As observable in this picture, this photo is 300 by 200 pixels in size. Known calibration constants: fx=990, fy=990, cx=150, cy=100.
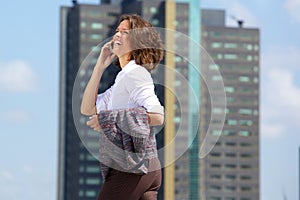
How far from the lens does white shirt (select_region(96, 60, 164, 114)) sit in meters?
3.87

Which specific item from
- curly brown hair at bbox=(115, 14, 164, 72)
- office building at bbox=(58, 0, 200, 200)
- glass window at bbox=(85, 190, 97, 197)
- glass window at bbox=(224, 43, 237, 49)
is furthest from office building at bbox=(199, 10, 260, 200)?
curly brown hair at bbox=(115, 14, 164, 72)

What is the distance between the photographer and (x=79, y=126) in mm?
3920

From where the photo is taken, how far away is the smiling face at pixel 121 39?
13.0ft

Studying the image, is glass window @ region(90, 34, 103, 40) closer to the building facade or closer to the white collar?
the building facade

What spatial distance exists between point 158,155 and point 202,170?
108187 millimetres

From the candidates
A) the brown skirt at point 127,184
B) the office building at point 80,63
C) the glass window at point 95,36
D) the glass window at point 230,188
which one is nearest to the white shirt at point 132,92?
the brown skirt at point 127,184

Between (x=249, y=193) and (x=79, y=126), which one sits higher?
(x=79, y=126)

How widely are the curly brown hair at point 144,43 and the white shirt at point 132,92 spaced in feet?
0.16

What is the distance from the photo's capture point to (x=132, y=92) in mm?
3906

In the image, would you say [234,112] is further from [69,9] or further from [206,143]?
[206,143]

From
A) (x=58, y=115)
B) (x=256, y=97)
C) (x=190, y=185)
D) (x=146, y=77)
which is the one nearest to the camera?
(x=146, y=77)

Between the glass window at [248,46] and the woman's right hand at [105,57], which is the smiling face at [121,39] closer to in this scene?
the woman's right hand at [105,57]

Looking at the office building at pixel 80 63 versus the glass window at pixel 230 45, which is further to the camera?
the glass window at pixel 230 45

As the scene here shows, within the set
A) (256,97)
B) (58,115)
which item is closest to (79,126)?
(256,97)
